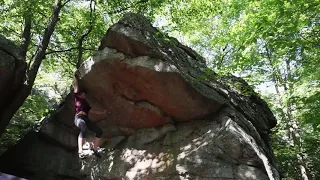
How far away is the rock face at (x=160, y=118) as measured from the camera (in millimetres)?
6914

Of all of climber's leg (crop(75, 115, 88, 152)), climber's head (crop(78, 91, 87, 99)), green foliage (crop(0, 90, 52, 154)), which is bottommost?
climber's leg (crop(75, 115, 88, 152))

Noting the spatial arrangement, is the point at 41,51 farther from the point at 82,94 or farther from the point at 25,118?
the point at 25,118

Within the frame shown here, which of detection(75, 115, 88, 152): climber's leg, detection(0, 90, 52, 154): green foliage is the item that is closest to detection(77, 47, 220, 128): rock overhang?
detection(75, 115, 88, 152): climber's leg

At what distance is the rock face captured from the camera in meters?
6.91

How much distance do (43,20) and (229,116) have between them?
35.4 feet

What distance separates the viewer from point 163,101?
25.9 ft

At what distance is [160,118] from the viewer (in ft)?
26.7

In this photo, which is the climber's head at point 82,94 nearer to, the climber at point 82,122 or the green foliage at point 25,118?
the climber at point 82,122

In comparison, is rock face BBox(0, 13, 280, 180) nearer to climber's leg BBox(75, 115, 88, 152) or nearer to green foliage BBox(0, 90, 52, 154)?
climber's leg BBox(75, 115, 88, 152)

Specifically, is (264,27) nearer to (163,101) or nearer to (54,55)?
(163,101)

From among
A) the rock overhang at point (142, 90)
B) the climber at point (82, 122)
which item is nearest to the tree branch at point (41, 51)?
the rock overhang at point (142, 90)

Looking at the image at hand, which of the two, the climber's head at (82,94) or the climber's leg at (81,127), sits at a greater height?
the climber's head at (82,94)

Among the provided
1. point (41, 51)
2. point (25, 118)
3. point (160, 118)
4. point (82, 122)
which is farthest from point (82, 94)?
point (25, 118)

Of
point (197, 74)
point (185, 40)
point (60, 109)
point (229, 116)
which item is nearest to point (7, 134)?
point (60, 109)
